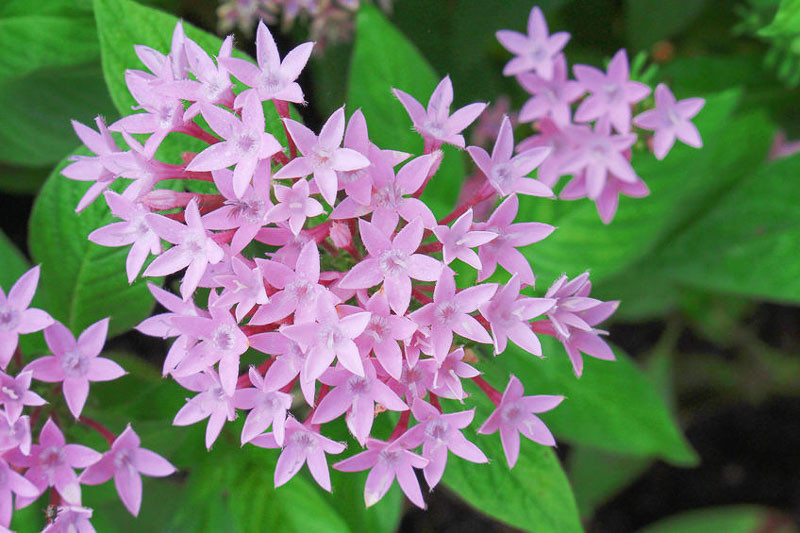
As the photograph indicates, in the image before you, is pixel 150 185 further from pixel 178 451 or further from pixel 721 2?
pixel 721 2

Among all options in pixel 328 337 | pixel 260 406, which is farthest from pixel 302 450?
pixel 328 337

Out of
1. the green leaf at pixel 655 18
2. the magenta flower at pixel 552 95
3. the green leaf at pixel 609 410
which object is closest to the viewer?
the magenta flower at pixel 552 95

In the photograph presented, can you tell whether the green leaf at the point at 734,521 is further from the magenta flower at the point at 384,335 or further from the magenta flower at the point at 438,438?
the magenta flower at the point at 384,335

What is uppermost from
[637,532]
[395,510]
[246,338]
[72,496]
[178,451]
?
[246,338]

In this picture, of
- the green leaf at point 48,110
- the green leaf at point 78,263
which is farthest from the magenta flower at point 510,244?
the green leaf at point 48,110

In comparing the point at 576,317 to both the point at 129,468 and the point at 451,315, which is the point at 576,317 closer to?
the point at 451,315

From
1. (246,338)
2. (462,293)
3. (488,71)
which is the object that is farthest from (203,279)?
(488,71)
